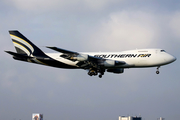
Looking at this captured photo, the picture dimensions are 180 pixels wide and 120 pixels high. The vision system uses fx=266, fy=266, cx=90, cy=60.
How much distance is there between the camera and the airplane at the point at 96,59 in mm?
48312

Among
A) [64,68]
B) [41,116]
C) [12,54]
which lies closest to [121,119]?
[41,116]

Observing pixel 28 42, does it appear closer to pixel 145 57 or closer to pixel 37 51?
pixel 37 51

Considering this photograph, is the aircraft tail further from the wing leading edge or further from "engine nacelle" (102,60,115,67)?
"engine nacelle" (102,60,115,67)

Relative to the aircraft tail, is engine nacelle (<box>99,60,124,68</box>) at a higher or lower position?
lower

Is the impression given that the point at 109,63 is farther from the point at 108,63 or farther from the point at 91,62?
the point at 91,62

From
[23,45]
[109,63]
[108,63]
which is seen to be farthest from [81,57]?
[23,45]

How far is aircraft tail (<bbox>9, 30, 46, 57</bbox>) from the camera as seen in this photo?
53353 millimetres

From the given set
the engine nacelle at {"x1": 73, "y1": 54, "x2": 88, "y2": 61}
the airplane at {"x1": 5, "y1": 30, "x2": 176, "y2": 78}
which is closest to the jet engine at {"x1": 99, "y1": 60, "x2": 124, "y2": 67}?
the airplane at {"x1": 5, "y1": 30, "x2": 176, "y2": 78}

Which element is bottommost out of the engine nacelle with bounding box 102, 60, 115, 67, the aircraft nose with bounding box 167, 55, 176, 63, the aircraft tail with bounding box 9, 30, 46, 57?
the engine nacelle with bounding box 102, 60, 115, 67

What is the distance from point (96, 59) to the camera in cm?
4869

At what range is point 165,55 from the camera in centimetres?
4900

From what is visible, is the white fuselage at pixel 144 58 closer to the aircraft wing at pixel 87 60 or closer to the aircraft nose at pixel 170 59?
the aircraft nose at pixel 170 59

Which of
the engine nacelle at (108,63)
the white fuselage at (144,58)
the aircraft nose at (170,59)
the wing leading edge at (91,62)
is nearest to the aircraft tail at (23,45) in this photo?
the wing leading edge at (91,62)

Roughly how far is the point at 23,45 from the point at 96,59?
16.2m
